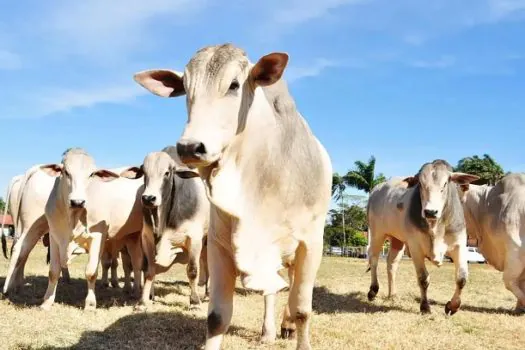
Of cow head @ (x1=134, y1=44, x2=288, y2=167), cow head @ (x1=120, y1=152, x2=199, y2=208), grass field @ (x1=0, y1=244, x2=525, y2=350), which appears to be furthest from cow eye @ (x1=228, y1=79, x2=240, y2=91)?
cow head @ (x1=120, y1=152, x2=199, y2=208)

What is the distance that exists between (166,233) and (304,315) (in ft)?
12.6

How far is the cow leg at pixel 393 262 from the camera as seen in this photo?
10430mm

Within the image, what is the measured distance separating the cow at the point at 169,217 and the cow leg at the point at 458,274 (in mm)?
3686

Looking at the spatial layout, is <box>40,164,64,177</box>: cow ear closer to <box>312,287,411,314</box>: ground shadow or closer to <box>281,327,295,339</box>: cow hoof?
<box>281,327,295,339</box>: cow hoof

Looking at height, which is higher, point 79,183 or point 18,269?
point 79,183

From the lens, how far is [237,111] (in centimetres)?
347

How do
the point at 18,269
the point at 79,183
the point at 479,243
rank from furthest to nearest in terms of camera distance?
the point at 479,243
the point at 18,269
the point at 79,183

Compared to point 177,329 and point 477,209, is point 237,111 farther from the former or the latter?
point 477,209

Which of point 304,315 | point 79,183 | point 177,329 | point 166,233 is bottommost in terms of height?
point 177,329

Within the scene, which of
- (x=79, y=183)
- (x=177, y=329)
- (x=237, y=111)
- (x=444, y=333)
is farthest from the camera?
(x=79, y=183)

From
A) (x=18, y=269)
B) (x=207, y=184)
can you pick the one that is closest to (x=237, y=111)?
(x=207, y=184)

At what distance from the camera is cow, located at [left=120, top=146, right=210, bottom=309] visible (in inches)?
307

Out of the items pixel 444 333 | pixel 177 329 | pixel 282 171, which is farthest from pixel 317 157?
pixel 444 333

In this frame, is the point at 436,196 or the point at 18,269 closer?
the point at 436,196
